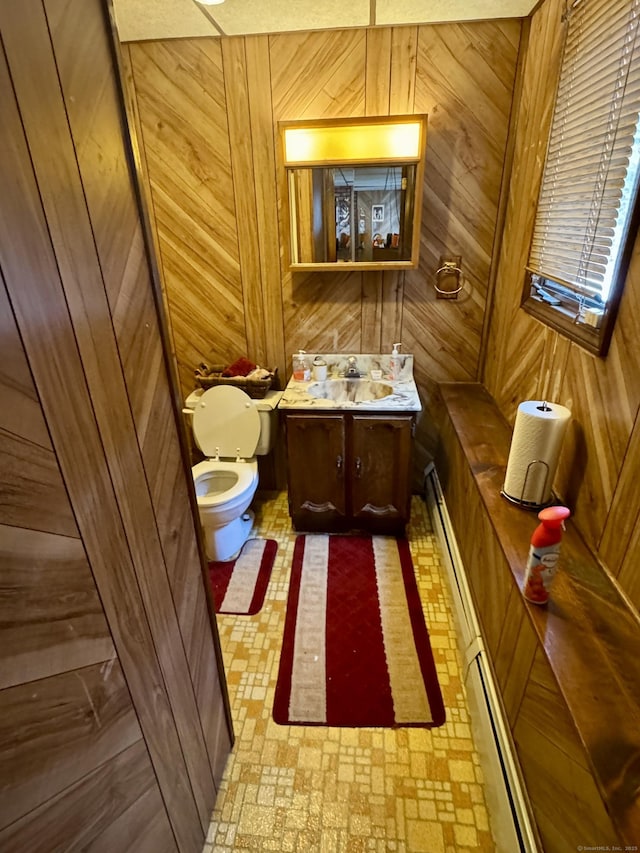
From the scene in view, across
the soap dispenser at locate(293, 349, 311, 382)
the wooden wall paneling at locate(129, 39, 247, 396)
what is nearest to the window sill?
the soap dispenser at locate(293, 349, 311, 382)

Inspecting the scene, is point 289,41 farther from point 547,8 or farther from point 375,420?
point 375,420

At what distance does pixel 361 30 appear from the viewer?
2.03 m

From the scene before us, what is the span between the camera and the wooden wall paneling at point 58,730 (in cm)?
63

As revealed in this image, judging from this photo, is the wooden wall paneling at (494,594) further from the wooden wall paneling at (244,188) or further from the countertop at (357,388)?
the wooden wall paneling at (244,188)

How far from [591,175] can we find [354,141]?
45.9 inches

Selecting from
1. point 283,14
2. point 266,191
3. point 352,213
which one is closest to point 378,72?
point 283,14

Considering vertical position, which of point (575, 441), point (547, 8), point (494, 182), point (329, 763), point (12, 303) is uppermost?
point (547, 8)

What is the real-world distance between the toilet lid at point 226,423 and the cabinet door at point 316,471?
0.29m

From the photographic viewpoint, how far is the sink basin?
2520 mm

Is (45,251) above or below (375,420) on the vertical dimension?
above

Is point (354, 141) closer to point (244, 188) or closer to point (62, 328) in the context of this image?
point (244, 188)

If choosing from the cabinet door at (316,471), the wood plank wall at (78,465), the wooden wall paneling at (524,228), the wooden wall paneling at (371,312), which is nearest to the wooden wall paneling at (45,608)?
the wood plank wall at (78,465)

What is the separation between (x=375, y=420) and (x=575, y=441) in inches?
37.9

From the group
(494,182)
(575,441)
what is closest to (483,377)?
(494,182)
